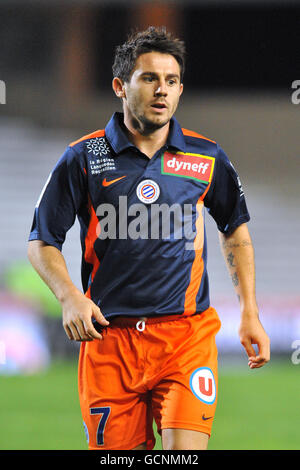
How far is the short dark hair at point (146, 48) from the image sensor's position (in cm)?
322

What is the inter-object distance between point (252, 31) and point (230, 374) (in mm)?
6199

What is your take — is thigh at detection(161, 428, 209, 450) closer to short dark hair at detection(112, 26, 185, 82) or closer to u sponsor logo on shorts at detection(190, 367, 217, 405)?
u sponsor logo on shorts at detection(190, 367, 217, 405)

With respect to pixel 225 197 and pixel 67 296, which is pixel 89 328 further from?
pixel 225 197

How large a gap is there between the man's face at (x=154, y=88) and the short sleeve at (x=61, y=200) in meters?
0.35

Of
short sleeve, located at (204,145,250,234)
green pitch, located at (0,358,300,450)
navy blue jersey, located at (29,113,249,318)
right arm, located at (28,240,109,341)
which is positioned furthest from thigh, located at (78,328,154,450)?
green pitch, located at (0,358,300,450)

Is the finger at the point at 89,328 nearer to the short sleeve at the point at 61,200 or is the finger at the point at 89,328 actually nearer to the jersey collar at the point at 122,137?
the short sleeve at the point at 61,200

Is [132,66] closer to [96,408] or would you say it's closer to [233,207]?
[233,207]

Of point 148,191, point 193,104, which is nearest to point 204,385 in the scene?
point 148,191

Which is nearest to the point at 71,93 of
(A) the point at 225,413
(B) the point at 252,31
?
(B) the point at 252,31

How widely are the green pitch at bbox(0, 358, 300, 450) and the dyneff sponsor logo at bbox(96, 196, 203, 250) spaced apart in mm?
3392

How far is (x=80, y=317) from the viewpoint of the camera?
2867mm

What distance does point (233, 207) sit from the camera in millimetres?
3430

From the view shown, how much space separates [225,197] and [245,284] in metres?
0.41

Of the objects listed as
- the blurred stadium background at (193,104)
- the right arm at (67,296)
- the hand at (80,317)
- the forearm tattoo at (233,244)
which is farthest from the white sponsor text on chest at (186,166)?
the blurred stadium background at (193,104)
